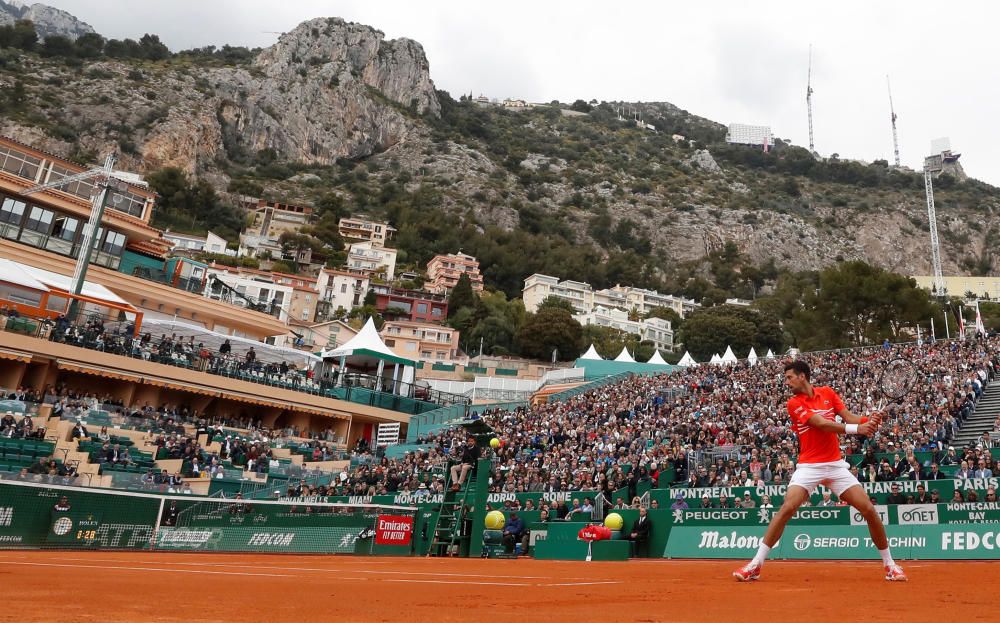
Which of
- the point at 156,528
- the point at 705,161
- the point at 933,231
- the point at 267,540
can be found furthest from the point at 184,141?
the point at 705,161

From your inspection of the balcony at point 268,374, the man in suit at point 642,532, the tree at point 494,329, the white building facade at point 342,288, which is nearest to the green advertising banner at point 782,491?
the man in suit at point 642,532

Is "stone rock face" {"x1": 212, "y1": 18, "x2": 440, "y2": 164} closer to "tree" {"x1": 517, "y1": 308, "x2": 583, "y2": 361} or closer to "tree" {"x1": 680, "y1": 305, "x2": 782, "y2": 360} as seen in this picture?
"tree" {"x1": 517, "y1": 308, "x2": 583, "y2": 361}

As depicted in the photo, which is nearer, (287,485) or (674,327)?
(287,485)

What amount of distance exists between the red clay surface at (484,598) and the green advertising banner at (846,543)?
5.49 m

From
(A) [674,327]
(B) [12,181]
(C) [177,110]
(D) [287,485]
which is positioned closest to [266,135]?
(C) [177,110]

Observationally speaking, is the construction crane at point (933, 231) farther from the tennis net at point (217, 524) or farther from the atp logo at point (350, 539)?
the atp logo at point (350, 539)

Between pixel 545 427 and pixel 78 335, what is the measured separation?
2061 centimetres

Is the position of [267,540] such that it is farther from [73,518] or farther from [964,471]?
[964,471]

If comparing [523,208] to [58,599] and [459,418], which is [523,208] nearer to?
[459,418]

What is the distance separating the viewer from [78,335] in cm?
3278

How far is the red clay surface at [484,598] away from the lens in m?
4.74

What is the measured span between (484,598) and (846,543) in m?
11.0

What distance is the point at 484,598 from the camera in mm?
6148

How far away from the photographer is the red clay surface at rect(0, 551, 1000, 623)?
474 cm
